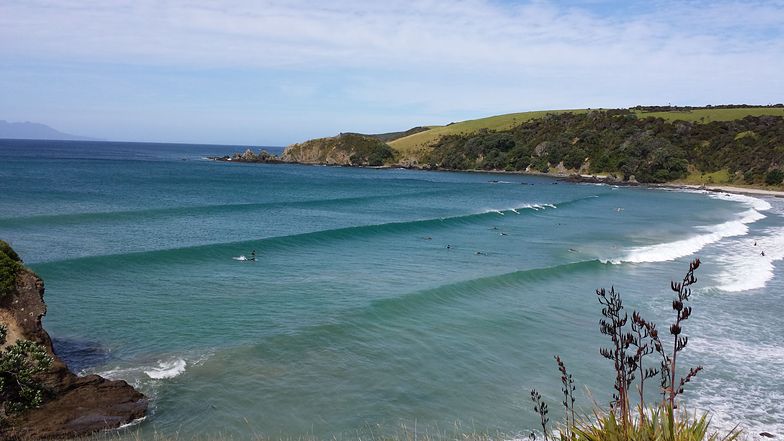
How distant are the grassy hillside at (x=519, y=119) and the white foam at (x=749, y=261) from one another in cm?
8278

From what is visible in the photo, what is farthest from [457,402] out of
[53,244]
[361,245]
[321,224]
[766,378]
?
[321,224]

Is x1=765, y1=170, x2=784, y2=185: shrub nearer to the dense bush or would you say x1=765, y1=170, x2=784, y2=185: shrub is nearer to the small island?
the small island

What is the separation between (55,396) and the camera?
36.9 ft

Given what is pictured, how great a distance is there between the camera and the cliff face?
136125mm

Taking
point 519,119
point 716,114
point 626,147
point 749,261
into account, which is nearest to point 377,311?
point 749,261

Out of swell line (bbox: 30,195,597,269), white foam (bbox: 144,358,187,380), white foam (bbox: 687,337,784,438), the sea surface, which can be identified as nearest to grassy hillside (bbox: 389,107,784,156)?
the sea surface

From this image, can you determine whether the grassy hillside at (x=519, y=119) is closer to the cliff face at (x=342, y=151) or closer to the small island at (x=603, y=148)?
A: the small island at (x=603, y=148)

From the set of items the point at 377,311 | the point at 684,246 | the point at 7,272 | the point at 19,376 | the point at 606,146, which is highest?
the point at 606,146

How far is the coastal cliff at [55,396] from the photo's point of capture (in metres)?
10.6

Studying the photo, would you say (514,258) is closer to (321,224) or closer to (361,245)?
(361,245)

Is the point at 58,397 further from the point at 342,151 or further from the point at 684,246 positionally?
the point at 342,151

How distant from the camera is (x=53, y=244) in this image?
2905 cm

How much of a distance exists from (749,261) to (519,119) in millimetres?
120595

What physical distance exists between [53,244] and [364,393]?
22642 millimetres
